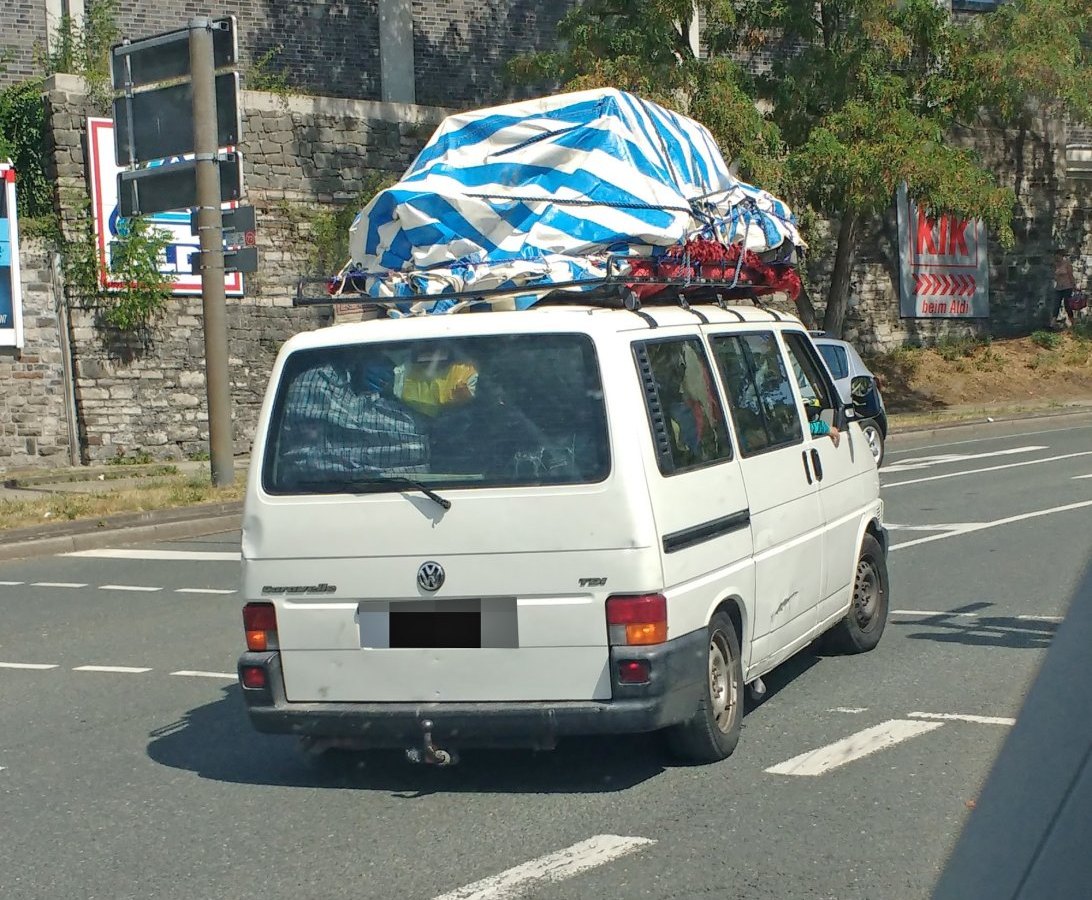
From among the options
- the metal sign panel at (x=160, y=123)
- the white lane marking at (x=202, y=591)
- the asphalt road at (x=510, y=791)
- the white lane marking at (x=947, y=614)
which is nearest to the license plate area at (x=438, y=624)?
the asphalt road at (x=510, y=791)

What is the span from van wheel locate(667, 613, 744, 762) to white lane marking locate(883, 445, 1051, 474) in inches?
500

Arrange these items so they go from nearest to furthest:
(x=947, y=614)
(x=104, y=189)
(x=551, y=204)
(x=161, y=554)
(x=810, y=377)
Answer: (x=551, y=204)
(x=810, y=377)
(x=947, y=614)
(x=161, y=554)
(x=104, y=189)

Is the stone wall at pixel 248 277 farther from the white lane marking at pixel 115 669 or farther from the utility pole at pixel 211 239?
the white lane marking at pixel 115 669

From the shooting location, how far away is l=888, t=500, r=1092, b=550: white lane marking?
41.0 ft

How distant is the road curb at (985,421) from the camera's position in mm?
23797

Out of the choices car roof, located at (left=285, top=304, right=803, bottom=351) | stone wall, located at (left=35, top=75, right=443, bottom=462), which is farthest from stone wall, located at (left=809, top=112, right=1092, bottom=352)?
car roof, located at (left=285, top=304, right=803, bottom=351)

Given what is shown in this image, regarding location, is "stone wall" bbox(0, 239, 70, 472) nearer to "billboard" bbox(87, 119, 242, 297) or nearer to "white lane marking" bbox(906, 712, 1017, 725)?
"billboard" bbox(87, 119, 242, 297)

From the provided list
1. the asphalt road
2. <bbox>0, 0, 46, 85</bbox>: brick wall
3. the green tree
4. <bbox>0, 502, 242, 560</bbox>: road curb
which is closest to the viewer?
the asphalt road

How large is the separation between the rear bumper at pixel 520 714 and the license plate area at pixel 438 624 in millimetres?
227

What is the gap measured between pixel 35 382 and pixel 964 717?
662 inches

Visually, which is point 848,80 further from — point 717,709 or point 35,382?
point 717,709

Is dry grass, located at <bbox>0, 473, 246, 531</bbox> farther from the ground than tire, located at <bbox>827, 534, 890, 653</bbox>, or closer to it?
closer to it

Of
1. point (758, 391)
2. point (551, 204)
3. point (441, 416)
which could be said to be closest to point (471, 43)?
point (551, 204)

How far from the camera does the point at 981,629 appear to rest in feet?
29.0
